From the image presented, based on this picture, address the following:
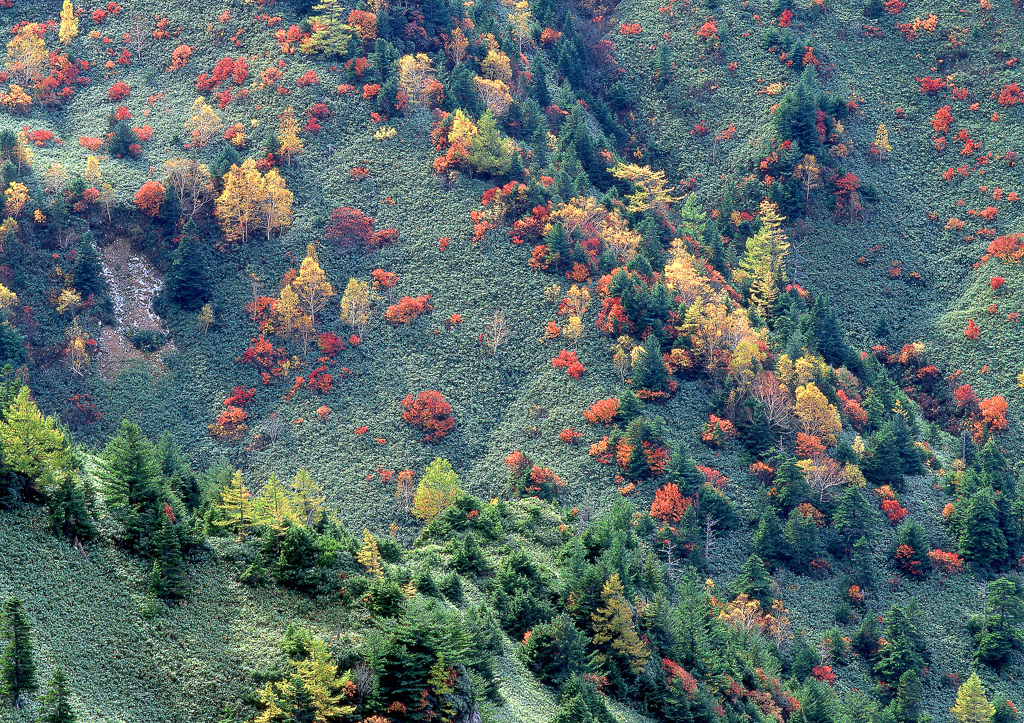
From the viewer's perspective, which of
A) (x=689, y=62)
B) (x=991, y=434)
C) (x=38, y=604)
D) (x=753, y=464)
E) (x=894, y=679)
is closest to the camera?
(x=38, y=604)

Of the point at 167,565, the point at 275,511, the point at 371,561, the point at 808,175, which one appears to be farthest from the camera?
the point at 808,175

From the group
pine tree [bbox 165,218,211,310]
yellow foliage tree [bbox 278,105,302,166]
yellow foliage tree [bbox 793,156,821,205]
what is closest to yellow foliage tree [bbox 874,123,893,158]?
yellow foliage tree [bbox 793,156,821,205]

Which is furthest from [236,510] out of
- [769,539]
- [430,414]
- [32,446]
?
[769,539]

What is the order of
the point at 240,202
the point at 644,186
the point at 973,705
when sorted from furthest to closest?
the point at 644,186 < the point at 240,202 < the point at 973,705

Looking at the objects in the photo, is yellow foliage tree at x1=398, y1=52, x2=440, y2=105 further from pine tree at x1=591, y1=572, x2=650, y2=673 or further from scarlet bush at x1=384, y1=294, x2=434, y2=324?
pine tree at x1=591, y1=572, x2=650, y2=673

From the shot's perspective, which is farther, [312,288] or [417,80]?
[417,80]

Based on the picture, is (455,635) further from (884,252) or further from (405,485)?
(884,252)

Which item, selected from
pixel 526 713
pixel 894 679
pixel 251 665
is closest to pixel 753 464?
pixel 894 679

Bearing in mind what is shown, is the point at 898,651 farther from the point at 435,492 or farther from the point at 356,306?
the point at 356,306
